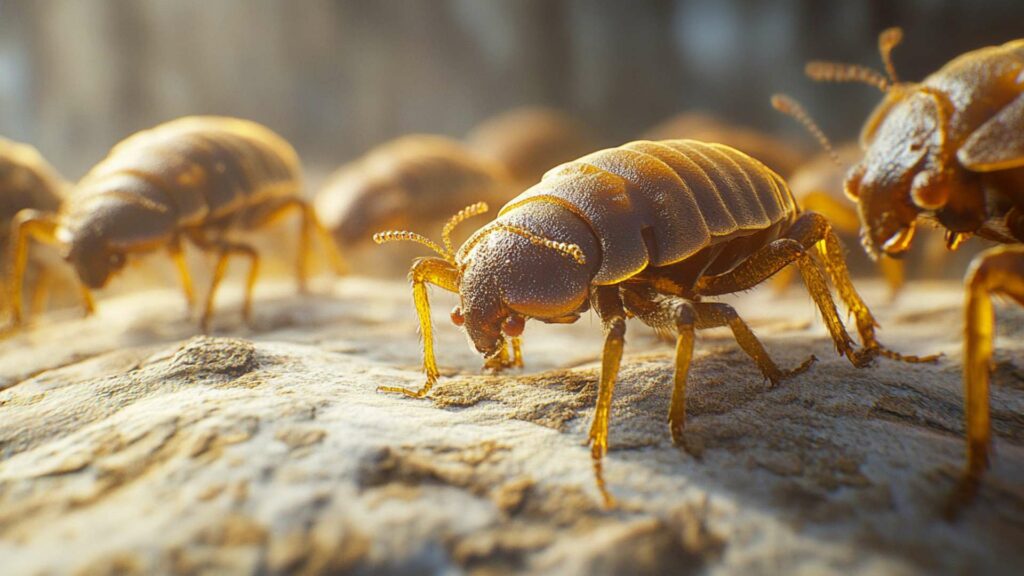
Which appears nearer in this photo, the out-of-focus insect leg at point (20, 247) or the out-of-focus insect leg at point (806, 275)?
the out-of-focus insect leg at point (806, 275)

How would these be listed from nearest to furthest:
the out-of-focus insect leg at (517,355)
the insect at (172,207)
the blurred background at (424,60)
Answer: the out-of-focus insect leg at (517,355), the insect at (172,207), the blurred background at (424,60)

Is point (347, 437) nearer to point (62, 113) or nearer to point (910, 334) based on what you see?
point (910, 334)

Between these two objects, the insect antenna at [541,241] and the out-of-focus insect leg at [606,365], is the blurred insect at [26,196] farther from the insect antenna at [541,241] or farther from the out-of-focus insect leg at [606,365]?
the out-of-focus insect leg at [606,365]

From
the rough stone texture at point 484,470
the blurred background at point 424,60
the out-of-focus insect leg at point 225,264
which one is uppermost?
the blurred background at point 424,60

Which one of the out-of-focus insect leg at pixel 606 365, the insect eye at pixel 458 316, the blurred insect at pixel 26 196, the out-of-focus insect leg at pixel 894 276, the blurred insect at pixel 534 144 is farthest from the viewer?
the blurred insect at pixel 534 144

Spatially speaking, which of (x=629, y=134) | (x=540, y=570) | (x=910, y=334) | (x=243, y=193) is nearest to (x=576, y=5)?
(x=629, y=134)

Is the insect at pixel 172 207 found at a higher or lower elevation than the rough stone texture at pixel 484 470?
higher

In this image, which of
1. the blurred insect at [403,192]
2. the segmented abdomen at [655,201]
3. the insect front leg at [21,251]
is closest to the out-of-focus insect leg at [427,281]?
the segmented abdomen at [655,201]

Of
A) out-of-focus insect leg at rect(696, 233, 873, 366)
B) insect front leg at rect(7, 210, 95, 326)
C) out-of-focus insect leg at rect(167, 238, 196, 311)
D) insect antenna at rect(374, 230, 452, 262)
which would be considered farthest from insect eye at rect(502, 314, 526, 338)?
insect front leg at rect(7, 210, 95, 326)
